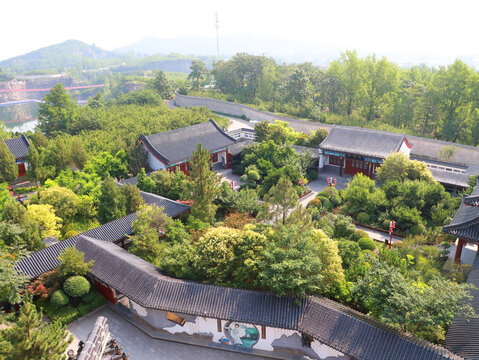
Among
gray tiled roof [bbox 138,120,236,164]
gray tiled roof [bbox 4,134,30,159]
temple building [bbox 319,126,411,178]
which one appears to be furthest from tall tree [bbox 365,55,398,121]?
gray tiled roof [bbox 4,134,30,159]

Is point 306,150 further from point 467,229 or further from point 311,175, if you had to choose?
point 467,229

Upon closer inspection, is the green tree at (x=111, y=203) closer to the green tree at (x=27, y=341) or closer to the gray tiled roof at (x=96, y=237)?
the gray tiled roof at (x=96, y=237)

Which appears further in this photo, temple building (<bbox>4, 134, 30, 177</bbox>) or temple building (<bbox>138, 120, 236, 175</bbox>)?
temple building (<bbox>4, 134, 30, 177</bbox>)

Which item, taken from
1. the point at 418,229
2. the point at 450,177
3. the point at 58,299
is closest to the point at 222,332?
the point at 58,299

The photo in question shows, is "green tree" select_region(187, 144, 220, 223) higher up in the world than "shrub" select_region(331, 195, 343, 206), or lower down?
higher up

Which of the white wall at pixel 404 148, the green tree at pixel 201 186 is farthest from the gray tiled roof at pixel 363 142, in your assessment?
the green tree at pixel 201 186

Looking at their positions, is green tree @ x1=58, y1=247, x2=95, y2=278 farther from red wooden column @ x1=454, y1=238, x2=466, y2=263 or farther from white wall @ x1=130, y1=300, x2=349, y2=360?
red wooden column @ x1=454, y1=238, x2=466, y2=263

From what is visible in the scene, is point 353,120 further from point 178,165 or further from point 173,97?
point 173,97

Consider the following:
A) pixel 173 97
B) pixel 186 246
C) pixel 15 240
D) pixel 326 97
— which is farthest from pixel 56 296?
pixel 173 97
